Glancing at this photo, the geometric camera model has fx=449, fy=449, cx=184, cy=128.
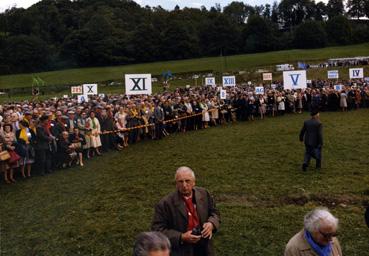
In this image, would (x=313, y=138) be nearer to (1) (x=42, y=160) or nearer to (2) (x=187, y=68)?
(1) (x=42, y=160)

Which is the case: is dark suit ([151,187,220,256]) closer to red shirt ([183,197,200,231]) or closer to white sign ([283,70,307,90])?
red shirt ([183,197,200,231])

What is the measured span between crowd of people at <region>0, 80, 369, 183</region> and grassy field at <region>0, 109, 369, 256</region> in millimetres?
780

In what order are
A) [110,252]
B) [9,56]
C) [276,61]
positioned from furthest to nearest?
[9,56]
[276,61]
[110,252]

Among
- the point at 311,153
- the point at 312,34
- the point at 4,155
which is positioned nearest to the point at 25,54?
the point at 312,34

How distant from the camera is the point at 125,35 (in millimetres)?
107750

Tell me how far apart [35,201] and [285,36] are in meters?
116

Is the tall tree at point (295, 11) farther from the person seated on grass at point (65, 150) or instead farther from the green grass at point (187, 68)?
the person seated on grass at point (65, 150)

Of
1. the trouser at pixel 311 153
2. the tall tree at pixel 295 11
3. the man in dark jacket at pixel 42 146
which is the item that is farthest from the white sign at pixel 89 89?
the tall tree at pixel 295 11

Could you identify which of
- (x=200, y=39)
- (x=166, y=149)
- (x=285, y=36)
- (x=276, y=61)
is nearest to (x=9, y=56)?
(x=200, y=39)

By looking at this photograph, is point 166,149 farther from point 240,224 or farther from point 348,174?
point 240,224

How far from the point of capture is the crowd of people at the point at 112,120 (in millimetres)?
13523

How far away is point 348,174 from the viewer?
11922 mm

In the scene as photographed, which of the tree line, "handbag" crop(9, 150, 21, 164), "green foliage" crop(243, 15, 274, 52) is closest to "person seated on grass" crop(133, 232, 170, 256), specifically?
"handbag" crop(9, 150, 21, 164)

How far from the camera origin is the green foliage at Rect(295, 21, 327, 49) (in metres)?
114
